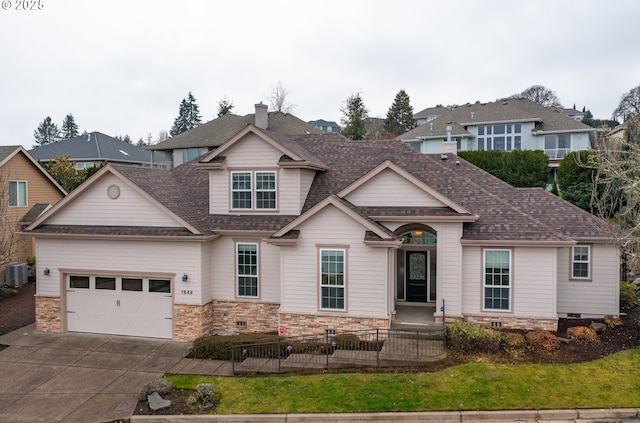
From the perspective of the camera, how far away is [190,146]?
44438 millimetres

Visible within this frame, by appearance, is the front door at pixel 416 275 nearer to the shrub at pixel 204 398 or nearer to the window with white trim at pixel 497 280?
the window with white trim at pixel 497 280

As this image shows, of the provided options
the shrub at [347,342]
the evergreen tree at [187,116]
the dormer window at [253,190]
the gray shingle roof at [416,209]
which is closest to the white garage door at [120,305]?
the gray shingle roof at [416,209]

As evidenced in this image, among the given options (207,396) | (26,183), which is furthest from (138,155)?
(207,396)

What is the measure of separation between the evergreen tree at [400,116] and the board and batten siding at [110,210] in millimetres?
60362

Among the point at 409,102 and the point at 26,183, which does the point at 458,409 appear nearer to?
the point at 26,183

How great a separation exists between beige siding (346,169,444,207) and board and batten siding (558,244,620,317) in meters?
5.93

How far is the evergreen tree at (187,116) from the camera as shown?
3824 inches

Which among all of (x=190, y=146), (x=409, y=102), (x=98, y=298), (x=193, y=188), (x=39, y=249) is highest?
(x=409, y=102)

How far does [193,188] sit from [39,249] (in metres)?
6.22

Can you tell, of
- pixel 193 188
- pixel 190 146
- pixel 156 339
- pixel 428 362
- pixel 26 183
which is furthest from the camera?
pixel 190 146

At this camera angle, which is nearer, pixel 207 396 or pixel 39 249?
pixel 207 396

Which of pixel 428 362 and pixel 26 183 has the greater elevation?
pixel 26 183

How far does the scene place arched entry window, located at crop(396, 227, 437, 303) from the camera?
18.3m

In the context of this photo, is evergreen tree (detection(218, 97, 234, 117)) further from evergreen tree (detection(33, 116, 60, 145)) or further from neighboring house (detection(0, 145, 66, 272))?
evergreen tree (detection(33, 116, 60, 145))
